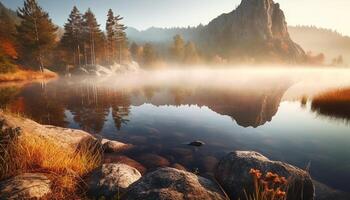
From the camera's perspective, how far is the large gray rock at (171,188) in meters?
3.85

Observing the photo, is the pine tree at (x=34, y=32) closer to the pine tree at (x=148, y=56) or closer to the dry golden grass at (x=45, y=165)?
the pine tree at (x=148, y=56)

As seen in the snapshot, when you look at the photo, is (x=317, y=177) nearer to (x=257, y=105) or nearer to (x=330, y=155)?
(x=330, y=155)

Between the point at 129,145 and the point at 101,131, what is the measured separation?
310 centimetres

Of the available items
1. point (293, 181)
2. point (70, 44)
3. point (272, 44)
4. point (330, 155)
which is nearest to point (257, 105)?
point (330, 155)

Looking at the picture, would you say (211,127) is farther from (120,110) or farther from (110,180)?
(110,180)

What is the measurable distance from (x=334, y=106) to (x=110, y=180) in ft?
61.7

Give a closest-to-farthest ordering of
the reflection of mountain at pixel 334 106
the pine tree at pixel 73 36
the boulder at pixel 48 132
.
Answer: the boulder at pixel 48 132
the reflection of mountain at pixel 334 106
the pine tree at pixel 73 36

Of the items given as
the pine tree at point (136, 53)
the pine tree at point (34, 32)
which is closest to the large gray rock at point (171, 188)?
the pine tree at point (34, 32)

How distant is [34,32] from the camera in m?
47.2

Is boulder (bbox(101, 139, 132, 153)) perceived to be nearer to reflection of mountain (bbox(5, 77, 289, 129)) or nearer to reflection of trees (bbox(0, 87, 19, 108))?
reflection of mountain (bbox(5, 77, 289, 129))

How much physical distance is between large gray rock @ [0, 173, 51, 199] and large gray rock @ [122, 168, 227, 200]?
1502mm

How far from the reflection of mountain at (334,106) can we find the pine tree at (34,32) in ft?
159

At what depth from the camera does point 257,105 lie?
799 inches

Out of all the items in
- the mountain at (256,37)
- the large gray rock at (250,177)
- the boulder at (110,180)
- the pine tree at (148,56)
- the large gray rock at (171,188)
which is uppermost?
the mountain at (256,37)
